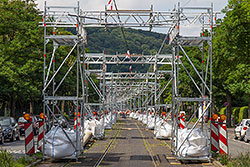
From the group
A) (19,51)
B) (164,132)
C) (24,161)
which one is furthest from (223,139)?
(19,51)

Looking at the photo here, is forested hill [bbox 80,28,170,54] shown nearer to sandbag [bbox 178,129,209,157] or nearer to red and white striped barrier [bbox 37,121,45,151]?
red and white striped barrier [bbox 37,121,45,151]

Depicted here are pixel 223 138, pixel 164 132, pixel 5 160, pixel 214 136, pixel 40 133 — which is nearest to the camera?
pixel 5 160

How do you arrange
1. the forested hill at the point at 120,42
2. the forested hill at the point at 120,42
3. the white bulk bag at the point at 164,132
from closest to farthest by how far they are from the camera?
the white bulk bag at the point at 164,132 → the forested hill at the point at 120,42 → the forested hill at the point at 120,42

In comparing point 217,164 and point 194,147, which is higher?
point 194,147

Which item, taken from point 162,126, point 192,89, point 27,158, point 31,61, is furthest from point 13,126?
point 192,89

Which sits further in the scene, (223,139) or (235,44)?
(235,44)

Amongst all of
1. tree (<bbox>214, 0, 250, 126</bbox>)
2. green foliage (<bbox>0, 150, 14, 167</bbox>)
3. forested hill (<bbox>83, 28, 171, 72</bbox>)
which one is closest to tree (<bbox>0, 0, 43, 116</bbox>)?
tree (<bbox>214, 0, 250, 126</bbox>)

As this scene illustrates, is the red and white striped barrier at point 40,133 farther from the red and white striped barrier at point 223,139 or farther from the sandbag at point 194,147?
the red and white striped barrier at point 223,139

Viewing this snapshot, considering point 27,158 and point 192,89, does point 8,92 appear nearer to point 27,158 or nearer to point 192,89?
point 27,158

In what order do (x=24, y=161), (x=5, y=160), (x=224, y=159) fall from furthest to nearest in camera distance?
1. (x=224, y=159)
2. (x=24, y=161)
3. (x=5, y=160)

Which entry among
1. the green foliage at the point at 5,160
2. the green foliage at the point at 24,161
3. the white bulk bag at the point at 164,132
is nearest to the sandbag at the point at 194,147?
the green foliage at the point at 24,161

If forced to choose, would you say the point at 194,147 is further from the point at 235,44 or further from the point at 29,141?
the point at 235,44

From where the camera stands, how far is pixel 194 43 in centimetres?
2117

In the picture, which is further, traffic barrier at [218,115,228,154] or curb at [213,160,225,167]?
traffic barrier at [218,115,228,154]
